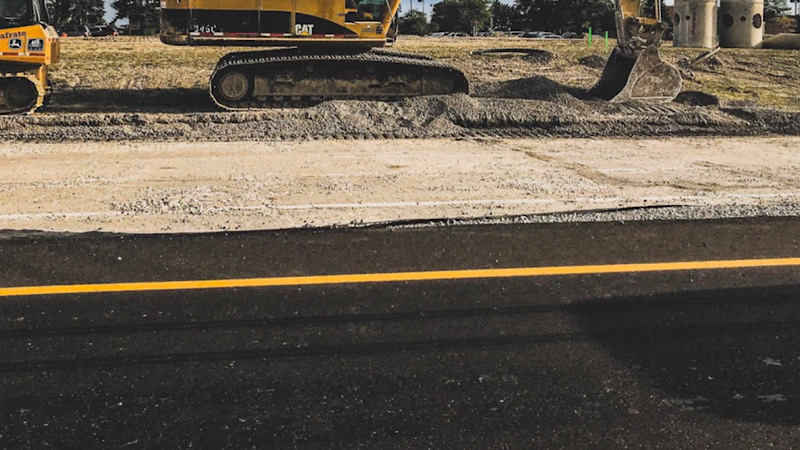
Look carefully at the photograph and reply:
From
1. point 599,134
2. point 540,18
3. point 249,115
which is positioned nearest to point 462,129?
point 599,134

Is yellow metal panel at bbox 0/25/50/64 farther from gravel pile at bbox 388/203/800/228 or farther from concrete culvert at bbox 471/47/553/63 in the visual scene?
concrete culvert at bbox 471/47/553/63

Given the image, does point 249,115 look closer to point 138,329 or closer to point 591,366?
point 138,329

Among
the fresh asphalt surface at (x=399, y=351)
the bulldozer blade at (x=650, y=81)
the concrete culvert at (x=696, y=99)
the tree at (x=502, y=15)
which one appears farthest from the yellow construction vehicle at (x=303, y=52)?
the tree at (x=502, y=15)

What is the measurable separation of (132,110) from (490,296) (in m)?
13.5

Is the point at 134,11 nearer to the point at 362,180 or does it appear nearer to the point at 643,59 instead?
the point at 643,59

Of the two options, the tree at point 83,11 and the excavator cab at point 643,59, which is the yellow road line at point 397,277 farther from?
the tree at point 83,11

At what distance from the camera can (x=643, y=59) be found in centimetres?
1798

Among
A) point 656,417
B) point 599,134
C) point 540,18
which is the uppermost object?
point 540,18

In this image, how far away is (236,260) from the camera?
262 inches

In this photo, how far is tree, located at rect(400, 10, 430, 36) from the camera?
93.2 m

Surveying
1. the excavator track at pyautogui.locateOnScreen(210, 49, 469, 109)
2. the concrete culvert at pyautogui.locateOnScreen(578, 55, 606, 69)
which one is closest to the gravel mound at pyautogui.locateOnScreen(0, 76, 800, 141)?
the excavator track at pyautogui.locateOnScreen(210, 49, 469, 109)

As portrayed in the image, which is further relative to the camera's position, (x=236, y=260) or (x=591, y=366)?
(x=236, y=260)

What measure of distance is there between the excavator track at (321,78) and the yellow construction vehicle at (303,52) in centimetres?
2

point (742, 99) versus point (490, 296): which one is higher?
point (742, 99)
